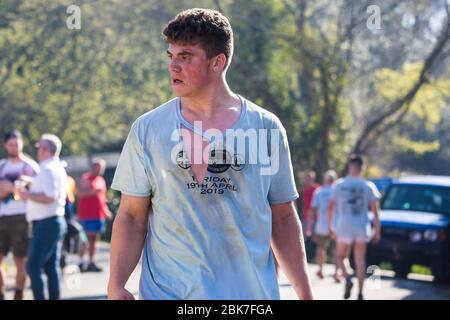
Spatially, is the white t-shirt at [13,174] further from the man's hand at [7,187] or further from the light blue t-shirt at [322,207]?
the light blue t-shirt at [322,207]

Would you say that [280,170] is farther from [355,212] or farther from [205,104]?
[355,212]

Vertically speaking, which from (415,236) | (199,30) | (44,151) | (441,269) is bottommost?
(441,269)

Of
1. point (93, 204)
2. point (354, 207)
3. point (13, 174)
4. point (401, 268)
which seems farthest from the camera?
point (401, 268)

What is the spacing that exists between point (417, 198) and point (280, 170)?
14314 mm

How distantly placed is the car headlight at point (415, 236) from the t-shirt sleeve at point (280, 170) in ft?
42.7

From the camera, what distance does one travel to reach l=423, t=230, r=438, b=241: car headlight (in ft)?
55.2

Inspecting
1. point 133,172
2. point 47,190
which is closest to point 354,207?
point 47,190

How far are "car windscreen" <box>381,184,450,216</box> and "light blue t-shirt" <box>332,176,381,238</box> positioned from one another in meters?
4.37

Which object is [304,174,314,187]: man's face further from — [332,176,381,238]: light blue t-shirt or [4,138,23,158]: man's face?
[4,138,23,158]: man's face

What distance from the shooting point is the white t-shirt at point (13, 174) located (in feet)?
34.6

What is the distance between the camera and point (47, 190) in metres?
9.96

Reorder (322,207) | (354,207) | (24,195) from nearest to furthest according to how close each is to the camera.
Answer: (24,195) < (354,207) < (322,207)

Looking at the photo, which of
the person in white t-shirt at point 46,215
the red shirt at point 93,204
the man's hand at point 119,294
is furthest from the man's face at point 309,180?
the man's hand at point 119,294

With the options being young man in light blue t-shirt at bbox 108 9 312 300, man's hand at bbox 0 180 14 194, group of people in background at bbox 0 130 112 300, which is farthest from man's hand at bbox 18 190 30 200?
young man in light blue t-shirt at bbox 108 9 312 300
